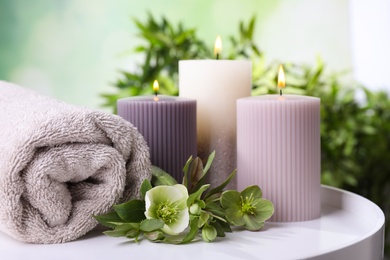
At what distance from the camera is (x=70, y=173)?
2.02ft

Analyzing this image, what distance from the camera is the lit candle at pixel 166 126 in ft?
2.34

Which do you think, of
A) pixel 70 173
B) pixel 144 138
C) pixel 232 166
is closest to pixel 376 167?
pixel 232 166

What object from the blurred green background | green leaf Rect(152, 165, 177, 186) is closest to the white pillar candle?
green leaf Rect(152, 165, 177, 186)

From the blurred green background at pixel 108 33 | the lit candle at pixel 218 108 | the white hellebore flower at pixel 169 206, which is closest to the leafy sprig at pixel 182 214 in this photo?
the white hellebore flower at pixel 169 206

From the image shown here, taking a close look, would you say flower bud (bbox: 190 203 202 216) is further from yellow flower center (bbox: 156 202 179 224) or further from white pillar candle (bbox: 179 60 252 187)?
white pillar candle (bbox: 179 60 252 187)

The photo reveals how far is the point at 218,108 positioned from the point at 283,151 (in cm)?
14

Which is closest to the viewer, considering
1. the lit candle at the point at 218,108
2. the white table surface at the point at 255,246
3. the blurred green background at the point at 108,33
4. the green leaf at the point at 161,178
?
the white table surface at the point at 255,246

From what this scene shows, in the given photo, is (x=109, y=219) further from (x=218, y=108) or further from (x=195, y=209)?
(x=218, y=108)

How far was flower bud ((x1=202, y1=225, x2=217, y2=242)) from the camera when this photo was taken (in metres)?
0.60

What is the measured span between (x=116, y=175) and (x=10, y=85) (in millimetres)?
281

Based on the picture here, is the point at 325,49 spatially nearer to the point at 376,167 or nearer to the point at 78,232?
the point at 376,167

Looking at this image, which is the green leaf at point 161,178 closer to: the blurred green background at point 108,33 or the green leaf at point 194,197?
the green leaf at point 194,197

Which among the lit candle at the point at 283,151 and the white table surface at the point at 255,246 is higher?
the lit candle at the point at 283,151

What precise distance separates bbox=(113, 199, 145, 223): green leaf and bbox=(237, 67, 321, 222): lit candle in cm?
15
